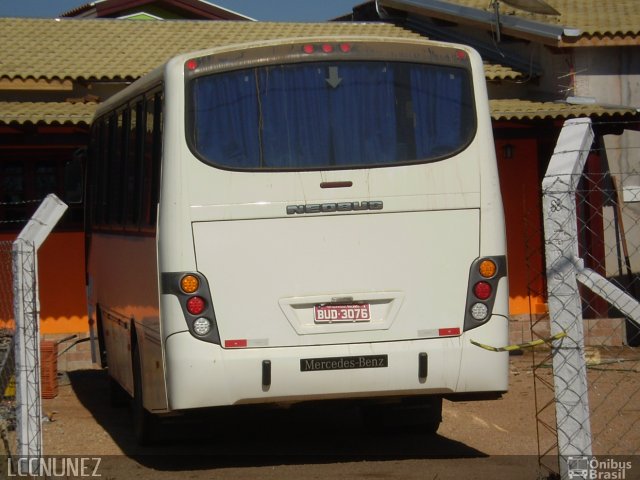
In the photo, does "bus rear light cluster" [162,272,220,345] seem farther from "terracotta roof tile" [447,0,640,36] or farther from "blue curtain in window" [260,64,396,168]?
"terracotta roof tile" [447,0,640,36]

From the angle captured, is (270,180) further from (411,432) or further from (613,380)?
(613,380)

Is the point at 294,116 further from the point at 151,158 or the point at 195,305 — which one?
the point at 195,305

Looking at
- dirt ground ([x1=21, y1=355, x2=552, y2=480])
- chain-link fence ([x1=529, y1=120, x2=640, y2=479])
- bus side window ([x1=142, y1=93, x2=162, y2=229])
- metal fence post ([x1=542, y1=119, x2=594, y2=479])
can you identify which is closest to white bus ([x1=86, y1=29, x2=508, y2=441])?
bus side window ([x1=142, y1=93, x2=162, y2=229])

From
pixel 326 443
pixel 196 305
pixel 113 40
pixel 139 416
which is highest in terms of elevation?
pixel 113 40

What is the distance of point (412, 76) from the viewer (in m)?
8.48

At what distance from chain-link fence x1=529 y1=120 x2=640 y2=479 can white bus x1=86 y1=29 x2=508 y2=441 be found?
71cm

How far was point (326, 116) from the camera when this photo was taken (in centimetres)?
836

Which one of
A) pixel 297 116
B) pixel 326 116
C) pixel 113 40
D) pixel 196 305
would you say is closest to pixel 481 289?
pixel 326 116

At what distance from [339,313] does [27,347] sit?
6.55 feet

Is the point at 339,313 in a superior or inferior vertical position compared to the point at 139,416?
superior

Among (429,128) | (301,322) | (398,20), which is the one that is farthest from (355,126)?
(398,20)

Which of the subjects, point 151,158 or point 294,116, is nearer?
point 294,116

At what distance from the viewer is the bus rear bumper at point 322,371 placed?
795cm

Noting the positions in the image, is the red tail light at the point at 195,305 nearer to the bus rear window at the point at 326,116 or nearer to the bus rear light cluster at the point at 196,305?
the bus rear light cluster at the point at 196,305
